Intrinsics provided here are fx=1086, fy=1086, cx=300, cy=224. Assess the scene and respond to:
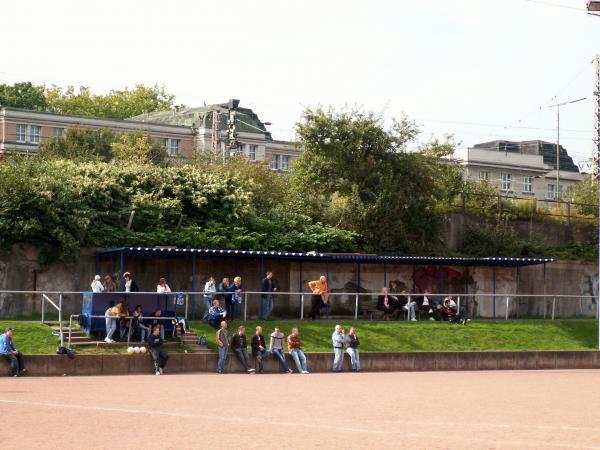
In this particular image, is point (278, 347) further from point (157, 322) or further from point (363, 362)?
point (157, 322)

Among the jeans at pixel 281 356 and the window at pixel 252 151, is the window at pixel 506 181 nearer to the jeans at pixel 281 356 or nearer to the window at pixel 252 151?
the window at pixel 252 151

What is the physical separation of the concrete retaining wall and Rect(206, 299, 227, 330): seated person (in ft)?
7.18

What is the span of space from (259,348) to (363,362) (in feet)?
12.5

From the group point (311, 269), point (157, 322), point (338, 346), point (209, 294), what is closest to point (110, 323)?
point (157, 322)

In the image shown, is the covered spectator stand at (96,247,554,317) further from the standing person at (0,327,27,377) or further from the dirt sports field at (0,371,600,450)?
the dirt sports field at (0,371,600,450)

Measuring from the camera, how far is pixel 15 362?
2839 centimetres

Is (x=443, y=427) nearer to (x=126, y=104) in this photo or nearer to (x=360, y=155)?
(x=360, y=155)

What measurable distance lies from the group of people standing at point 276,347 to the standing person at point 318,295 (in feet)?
12.1

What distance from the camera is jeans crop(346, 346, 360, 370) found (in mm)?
33562

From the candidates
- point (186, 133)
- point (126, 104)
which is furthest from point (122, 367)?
point (126, 104)

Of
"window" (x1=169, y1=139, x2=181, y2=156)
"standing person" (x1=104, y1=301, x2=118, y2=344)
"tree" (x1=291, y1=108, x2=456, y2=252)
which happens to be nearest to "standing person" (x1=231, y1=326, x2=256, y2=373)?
"standing person" (x1=104, y1=301, x2=118, y2=344)

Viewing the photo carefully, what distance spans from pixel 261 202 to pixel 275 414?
2847 centimetres

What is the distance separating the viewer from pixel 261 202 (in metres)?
47.8

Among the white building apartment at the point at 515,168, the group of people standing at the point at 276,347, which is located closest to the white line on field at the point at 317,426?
the group of people standing at the point at 276,347
